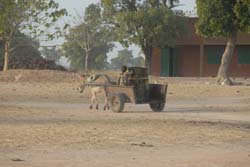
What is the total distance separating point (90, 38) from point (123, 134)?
5938 centimetres

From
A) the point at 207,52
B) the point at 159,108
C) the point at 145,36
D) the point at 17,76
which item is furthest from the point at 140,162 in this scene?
the point at 207,52

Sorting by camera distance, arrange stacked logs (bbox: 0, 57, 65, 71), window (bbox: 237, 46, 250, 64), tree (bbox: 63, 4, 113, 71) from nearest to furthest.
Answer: stacked logs (bbox: 0, 57, 65, 71), window (bbox: 237, 46, 250, 64), tree (bbox: 63, 4, 113, 71)

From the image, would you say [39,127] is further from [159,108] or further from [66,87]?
[66,87]

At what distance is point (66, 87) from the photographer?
34906 millimetres

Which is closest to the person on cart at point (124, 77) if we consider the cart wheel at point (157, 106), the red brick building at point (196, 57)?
the cart wheel at point (157, 106)

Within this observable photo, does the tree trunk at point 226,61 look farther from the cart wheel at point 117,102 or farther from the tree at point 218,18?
the cart wheel at point 117,102

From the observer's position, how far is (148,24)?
169 feet

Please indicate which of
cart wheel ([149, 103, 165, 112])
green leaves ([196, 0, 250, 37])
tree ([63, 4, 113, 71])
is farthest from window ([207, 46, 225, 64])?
cart wheel ([149, 103, 165, 112])

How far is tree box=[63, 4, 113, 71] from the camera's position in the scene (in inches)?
2542

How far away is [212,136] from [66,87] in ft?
65.1

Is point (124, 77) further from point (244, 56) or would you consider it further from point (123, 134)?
point (244, 56)

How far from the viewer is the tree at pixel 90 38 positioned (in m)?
64.6

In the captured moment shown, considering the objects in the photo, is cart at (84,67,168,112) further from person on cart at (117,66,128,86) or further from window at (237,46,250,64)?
window at (237,46,250,64)

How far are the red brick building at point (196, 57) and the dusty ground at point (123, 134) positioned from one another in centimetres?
2611
